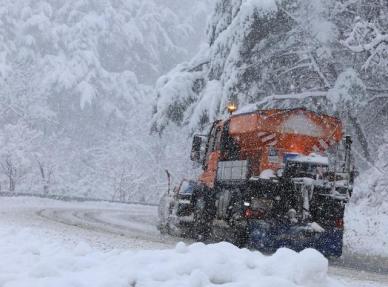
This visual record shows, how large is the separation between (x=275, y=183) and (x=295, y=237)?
41.5 inches

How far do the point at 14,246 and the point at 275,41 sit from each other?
1525 centimetres

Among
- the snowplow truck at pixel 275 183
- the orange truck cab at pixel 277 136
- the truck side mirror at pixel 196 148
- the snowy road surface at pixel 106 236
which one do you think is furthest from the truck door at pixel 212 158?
the snowy road surface at pixel 106 236

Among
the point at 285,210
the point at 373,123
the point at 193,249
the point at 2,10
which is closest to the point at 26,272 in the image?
the point at 193,249

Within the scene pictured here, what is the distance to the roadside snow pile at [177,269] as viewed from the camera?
625cm

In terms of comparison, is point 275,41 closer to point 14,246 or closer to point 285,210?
point 285,210

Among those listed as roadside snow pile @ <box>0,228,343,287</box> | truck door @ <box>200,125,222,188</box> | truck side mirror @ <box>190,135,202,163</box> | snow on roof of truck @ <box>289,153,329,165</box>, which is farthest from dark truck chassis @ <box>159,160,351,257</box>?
roadside snow pile @ <box>0,228,343,287</box>

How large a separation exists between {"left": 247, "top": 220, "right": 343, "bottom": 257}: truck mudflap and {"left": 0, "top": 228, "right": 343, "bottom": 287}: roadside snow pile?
4510 millimetres

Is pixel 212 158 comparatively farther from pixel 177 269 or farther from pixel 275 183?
pixel 177 269

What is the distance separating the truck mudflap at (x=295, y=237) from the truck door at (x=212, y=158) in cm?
247

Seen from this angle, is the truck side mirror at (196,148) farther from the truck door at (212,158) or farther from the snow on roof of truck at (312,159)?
the snow on roof of truck at (312,159)

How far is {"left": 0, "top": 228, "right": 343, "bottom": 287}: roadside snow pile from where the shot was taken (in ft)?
20.5

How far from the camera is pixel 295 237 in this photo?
12.0 m

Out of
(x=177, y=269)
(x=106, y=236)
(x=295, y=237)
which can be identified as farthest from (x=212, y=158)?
(x=177, y=269)

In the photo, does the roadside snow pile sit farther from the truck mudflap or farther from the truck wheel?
the truck wheel
